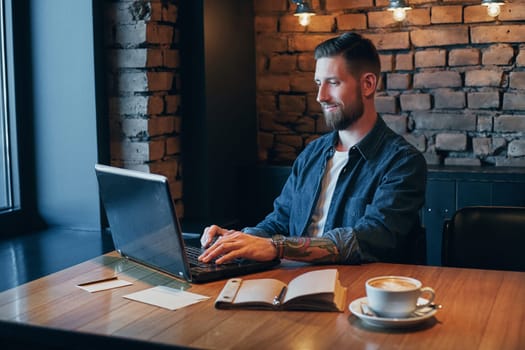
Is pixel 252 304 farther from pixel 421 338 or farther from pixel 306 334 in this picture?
pixel 421 338

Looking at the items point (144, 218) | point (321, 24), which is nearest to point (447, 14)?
point (321, 24)

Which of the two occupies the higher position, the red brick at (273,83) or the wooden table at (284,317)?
the red brick at (273,83)

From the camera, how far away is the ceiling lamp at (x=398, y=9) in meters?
3.30

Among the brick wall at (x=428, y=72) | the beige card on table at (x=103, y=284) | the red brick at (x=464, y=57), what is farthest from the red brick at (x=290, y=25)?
the beige card on table at (x=103, y=284)

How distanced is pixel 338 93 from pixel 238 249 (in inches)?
26.7

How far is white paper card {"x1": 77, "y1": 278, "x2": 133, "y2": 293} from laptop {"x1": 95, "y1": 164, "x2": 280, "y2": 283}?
4.0 inches

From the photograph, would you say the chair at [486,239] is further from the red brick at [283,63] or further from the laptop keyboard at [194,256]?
the red brick at [283,63]

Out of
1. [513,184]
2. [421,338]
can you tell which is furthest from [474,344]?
[513,184]

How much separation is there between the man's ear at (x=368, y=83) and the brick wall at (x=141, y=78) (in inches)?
40.4

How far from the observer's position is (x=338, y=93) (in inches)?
95.3

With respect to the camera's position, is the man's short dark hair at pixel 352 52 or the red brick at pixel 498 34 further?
the red brick at pixel 498 34

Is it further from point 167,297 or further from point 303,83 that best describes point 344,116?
point 303,83

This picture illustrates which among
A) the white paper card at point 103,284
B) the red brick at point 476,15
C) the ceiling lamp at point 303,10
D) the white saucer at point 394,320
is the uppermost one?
the ceiling lamp at point 303,10

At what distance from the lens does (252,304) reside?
1.71 m
